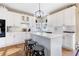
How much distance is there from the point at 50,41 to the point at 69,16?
1.72 feet

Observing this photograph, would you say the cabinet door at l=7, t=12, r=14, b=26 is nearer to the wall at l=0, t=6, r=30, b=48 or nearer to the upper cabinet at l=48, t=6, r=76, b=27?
the wall at l=0, t=6, r=30, b=48

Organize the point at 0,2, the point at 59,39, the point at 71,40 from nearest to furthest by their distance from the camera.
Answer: the point at 0,2
the point at 71,40
the point at 59,39

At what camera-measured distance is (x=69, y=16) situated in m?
1.48

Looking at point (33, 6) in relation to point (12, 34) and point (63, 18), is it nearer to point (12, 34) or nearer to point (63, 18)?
point (63, 18)

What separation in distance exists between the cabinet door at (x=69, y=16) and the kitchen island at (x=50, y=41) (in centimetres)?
25

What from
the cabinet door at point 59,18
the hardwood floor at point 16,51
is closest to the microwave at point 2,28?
the hardwood floor at point 16,51

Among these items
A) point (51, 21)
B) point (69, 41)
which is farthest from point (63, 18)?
point (69, 41)

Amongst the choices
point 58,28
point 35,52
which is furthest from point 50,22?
point 35,52

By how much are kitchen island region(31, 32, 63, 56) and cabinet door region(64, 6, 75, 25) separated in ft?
0.83

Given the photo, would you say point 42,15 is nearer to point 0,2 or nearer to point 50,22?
point 50,22

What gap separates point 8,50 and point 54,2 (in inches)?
42.2

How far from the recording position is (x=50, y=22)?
1589 millimetres

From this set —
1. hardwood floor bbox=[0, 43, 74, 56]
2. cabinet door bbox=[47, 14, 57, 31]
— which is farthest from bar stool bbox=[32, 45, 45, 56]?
cabinet door bbox=[47, 14, 57, 31]

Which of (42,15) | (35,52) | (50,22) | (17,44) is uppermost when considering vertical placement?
(42,15)
